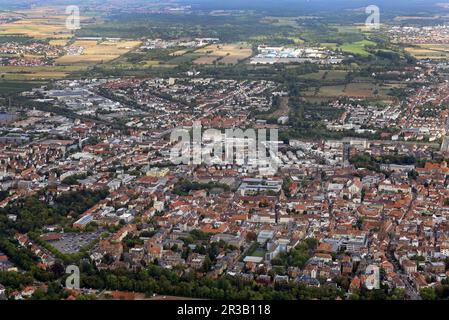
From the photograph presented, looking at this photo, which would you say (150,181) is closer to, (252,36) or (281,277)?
(281,277)

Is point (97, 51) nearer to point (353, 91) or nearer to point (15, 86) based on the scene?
point (15, 86)

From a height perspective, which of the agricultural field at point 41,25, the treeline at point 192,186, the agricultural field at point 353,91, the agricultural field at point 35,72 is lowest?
the treeline at point 192,186

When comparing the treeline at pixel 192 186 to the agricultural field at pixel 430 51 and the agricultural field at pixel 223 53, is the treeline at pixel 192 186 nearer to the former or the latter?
the agricultural field at pixel 223 53

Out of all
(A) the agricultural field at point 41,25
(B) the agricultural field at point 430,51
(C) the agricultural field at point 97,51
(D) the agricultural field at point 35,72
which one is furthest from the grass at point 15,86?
(B) the agricultural field at point 430,51

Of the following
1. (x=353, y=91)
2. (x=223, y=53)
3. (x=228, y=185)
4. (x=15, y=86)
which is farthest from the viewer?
(x=223, y=53)

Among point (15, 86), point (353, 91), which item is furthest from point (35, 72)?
point (353, 91)

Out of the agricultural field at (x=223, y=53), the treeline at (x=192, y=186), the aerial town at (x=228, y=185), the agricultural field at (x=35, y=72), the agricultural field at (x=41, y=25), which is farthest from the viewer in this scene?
the agricultural field at (x=41, y=25)
